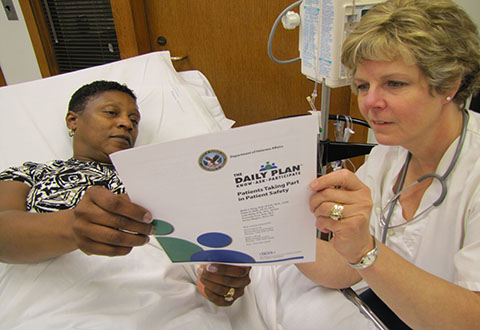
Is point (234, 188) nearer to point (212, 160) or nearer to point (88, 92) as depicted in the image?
point (212, 160)

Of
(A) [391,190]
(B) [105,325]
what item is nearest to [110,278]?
(B) [105,325]

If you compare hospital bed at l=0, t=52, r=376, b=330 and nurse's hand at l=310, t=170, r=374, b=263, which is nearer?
nurse's hand at l=310, t=170, r=374, b=263

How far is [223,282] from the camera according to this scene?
96 centimetres

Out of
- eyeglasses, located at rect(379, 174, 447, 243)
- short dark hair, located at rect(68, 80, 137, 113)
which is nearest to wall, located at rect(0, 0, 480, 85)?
short dark hair, located at rect(68, 80, 137, 113)

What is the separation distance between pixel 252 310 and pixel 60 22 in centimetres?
254

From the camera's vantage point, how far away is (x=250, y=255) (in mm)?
824

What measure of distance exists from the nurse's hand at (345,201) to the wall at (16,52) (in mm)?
2763

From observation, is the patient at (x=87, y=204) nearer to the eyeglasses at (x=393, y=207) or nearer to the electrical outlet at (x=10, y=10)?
the eyeglasses at (x=393, y=207)

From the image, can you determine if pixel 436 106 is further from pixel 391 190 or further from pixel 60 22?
pixel 60 22

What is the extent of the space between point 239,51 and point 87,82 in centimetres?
97

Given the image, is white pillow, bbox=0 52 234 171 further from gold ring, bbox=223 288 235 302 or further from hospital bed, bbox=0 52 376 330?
gold ring, bbox=223 288 235 302

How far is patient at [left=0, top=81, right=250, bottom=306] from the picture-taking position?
74 centimetres

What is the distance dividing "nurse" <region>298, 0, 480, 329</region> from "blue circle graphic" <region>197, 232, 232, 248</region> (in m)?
0.21

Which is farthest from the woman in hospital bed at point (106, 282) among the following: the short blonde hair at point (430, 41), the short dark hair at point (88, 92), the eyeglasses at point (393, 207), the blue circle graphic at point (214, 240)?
the short blonde hair at point (430, 41)
